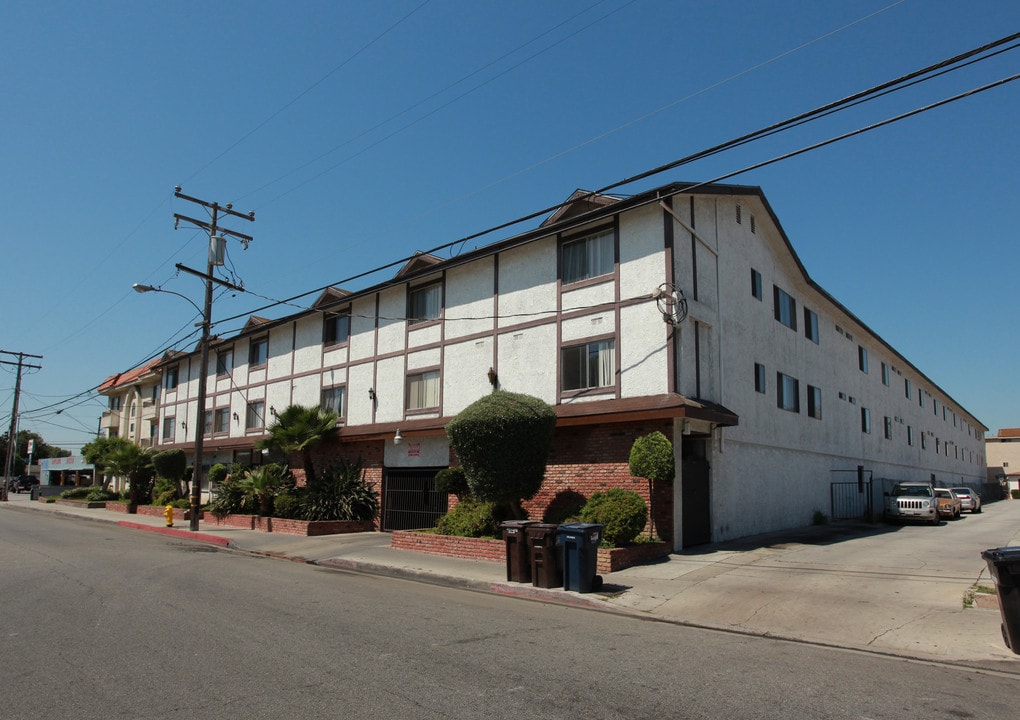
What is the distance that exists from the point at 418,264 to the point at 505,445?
10.0 meters

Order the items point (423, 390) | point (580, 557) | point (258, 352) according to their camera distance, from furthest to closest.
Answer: point (258, 352) < point (423, 390) < point (580, 557)

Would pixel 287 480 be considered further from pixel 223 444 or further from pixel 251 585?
pixel 251 585

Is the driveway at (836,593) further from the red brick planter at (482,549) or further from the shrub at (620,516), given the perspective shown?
the shrub at (620,516)

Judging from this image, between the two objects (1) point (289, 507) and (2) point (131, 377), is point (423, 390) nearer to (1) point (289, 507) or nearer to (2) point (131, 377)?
(1) point (289, 507)

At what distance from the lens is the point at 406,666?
679 centimetres

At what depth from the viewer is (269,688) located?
19.8 ft

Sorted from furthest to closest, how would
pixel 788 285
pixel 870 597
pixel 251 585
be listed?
pixel 788 285, pixel 251 585, pixel 870 597

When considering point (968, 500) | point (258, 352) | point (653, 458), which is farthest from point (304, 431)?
point (968, 500)

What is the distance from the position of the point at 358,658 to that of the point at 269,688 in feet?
3.84

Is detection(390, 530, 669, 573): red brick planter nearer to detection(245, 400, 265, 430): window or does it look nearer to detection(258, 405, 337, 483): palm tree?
detection(258, 405, 337, 483): palm tree

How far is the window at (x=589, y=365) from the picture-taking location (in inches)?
701

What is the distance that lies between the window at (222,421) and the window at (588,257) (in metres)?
21.5

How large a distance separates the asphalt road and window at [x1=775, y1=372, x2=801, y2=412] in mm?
14175

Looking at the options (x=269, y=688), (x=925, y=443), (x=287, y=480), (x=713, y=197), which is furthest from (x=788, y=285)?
(x=925, y=443)
